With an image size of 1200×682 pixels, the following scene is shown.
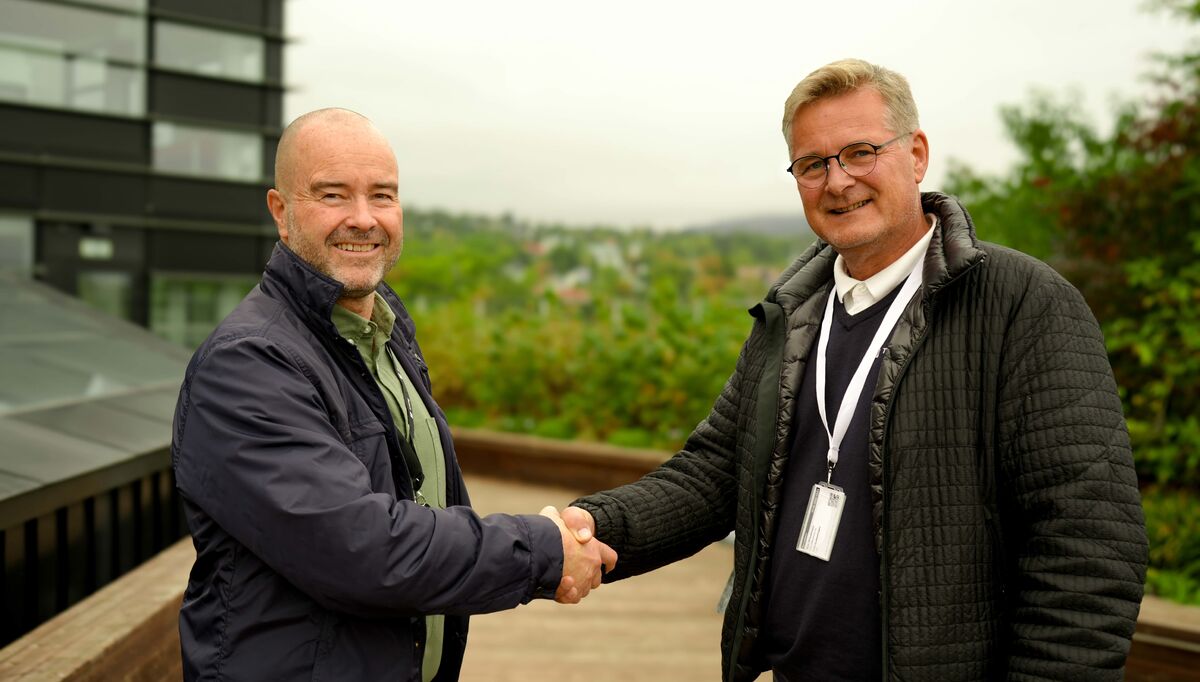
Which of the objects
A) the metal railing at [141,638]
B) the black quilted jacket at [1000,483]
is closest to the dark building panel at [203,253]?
the metal railing at [141,638]

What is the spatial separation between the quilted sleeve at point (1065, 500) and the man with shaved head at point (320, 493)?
1.04m

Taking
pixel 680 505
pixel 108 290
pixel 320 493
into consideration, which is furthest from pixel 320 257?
pixel 108 290

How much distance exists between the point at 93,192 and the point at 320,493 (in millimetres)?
11367

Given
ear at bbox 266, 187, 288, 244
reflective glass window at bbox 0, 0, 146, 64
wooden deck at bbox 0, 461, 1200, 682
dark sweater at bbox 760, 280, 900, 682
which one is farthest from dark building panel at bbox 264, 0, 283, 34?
dark sweater at bbox 760, 280, 900, 682

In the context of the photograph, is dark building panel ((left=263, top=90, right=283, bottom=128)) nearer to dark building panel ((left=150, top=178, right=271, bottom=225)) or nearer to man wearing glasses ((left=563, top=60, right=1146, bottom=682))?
dark building panel ((left=150, top=178, right=271, bottom=225))

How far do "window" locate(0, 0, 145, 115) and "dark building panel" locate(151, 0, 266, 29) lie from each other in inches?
22.3

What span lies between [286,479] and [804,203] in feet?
4.72

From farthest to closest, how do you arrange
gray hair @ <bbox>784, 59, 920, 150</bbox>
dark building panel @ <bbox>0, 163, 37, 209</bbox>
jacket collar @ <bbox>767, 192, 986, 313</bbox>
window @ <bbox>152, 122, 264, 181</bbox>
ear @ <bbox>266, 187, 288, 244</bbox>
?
window @ <bbox>152, 122, 264, 181</bbox>, dark building panel @ <bbox>0, 163, 37, 209</bbox>, ear @ <bbox>266, 187, 288, 244</bbox>, gray hair @ <bbox>784, 59, 920, 150</bbox>, jacket collar @ <bbox>767, 192, 986, 313</bbox>

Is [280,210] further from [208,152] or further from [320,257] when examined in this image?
[208,152]

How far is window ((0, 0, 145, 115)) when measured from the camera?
1005 centimetres

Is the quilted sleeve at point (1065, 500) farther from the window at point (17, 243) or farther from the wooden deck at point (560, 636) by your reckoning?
the window at point (17, 243)

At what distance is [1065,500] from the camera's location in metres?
1.90

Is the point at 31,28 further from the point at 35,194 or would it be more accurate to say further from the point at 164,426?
the point at 164,426

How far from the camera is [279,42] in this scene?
13.6 meters
